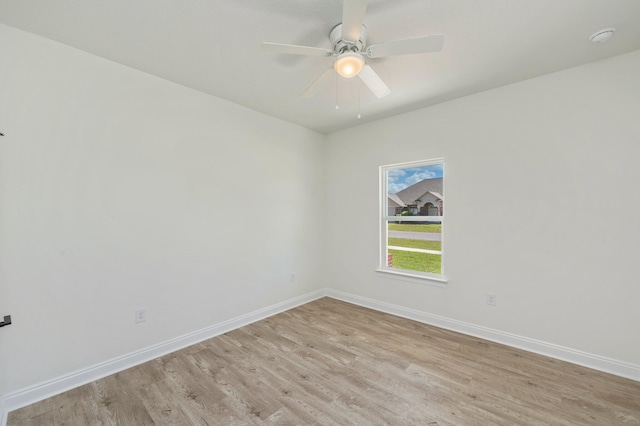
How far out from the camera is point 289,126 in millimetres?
3773

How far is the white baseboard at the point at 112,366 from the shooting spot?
1.82 meters

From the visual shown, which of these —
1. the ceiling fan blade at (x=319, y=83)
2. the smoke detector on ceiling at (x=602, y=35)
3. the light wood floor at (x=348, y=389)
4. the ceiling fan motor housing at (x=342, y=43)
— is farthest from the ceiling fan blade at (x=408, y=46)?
the light wood floor at (x=348, y=389)

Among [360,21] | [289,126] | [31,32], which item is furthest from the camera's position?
[289,126]

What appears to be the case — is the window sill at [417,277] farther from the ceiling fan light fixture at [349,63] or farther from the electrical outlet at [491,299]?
the ceiling fan light fixture at [349,63]

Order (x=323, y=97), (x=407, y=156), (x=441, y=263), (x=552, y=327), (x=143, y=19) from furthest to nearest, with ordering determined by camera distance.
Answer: (x=407, y=156), (x=441, y=263), (x=323, y=97), (x=552, y=327), (x=143, y=19)

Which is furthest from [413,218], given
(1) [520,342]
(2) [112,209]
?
(2) [112,209]

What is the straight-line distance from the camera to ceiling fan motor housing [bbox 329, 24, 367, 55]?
169cm

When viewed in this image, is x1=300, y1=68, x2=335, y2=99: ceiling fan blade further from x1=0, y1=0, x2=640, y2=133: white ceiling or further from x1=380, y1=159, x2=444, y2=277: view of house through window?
x1=380, y1=159, x2=444, y2=277: view of house through window

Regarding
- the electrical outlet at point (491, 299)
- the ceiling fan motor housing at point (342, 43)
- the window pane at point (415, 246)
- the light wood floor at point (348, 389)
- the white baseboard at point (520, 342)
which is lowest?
the light wood floor at point (348, 389)

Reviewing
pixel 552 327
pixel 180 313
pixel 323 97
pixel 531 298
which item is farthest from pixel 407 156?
pixel 180 313

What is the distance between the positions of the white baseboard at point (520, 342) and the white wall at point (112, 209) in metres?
1.75

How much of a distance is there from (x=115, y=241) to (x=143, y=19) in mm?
1727

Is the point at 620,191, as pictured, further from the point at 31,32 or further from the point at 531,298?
the point at 31,32

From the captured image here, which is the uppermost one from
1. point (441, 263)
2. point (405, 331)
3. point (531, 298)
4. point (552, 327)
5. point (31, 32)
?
point (31, 32)
